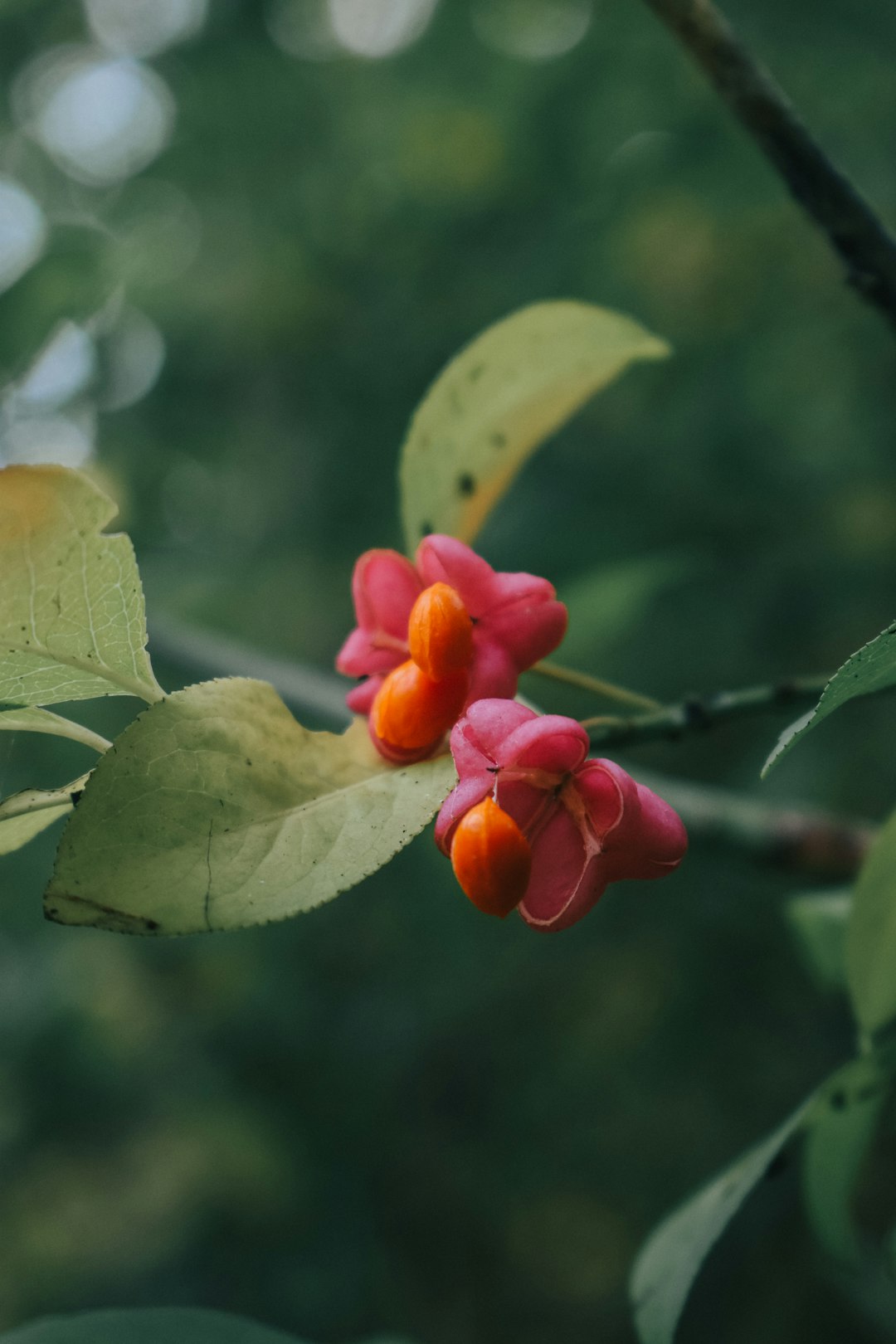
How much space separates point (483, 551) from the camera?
1576 millimetres

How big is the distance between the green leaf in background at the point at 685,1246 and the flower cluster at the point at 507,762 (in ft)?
0.81

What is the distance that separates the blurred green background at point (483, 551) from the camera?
1934 mm

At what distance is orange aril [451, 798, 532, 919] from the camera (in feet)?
1.17

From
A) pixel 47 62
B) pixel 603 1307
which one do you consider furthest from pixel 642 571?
pixel 603 1307

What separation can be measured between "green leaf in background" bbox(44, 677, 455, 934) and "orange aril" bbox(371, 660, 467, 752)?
0.02 metres

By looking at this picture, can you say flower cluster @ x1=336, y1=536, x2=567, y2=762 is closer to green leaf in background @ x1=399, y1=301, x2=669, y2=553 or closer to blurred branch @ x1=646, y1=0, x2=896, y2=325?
green leaf in background @ x1=399, y1=301, x2=669, y2=553

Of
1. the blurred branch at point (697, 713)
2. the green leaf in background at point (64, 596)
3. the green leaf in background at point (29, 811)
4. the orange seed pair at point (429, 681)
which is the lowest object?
the blurred branch at point (697, 713)

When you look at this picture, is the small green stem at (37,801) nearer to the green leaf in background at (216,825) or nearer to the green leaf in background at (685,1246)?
the green leaf in background at (216,825)

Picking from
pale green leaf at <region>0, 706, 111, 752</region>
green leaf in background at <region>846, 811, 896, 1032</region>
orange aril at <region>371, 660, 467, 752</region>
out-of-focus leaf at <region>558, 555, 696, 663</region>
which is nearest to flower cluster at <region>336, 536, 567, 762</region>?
orange aril at <region>371, 660, 467, 752</region>

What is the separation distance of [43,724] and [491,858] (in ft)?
0.68

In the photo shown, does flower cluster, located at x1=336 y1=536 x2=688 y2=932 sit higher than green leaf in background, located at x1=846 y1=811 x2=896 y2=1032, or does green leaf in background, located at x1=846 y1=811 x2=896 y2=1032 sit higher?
flower cluster, located at x1=336 y1=536 x2=688 y2=932

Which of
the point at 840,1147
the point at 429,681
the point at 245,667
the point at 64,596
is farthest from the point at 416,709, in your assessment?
the point at 245,667

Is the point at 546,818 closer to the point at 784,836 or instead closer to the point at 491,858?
the point at 491,858

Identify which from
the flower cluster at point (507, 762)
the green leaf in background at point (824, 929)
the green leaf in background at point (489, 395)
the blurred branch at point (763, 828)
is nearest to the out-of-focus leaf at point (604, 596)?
the blurred branch at point (763, 828)
